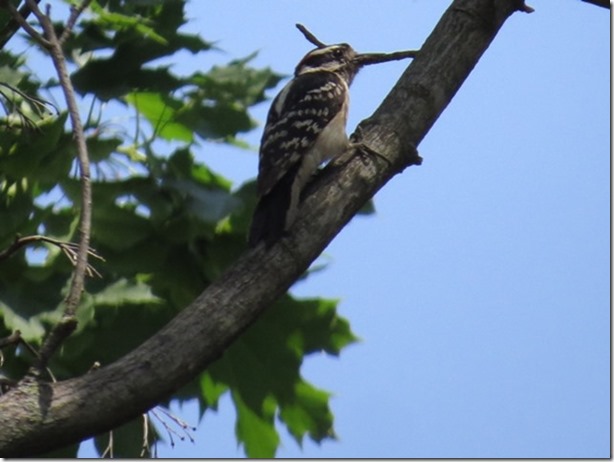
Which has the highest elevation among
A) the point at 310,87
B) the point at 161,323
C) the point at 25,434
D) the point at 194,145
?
the point at 310,87

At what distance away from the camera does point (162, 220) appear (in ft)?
14.6

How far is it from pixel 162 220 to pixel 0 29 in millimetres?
857

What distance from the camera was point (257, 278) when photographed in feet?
11.5

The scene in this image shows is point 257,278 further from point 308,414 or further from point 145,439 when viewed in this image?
point 308,414

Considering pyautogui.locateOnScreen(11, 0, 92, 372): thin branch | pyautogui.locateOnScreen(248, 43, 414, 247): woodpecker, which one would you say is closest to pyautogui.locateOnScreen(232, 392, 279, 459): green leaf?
pyautogui.locateOnScreen(248, 43, 414, 247): woodpecker

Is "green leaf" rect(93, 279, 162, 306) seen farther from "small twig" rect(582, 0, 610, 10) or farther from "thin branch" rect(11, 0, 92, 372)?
"small twig" rect(582, 0, 610, 10)

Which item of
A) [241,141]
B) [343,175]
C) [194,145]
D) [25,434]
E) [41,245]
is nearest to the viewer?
[25,434]

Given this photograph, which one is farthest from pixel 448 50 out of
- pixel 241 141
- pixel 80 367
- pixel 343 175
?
pixel 80 367

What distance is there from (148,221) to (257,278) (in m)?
1.05

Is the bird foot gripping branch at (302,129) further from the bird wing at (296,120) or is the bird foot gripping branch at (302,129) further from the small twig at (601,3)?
the small twig at (601,3)

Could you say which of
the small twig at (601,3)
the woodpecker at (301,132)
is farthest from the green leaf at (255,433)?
the small twig at (601,3)

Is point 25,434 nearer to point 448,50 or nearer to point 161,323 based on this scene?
point 161,323

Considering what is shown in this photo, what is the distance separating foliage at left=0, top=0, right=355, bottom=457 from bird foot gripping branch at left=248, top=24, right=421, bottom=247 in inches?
6.4

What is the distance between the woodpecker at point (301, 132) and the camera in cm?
387
